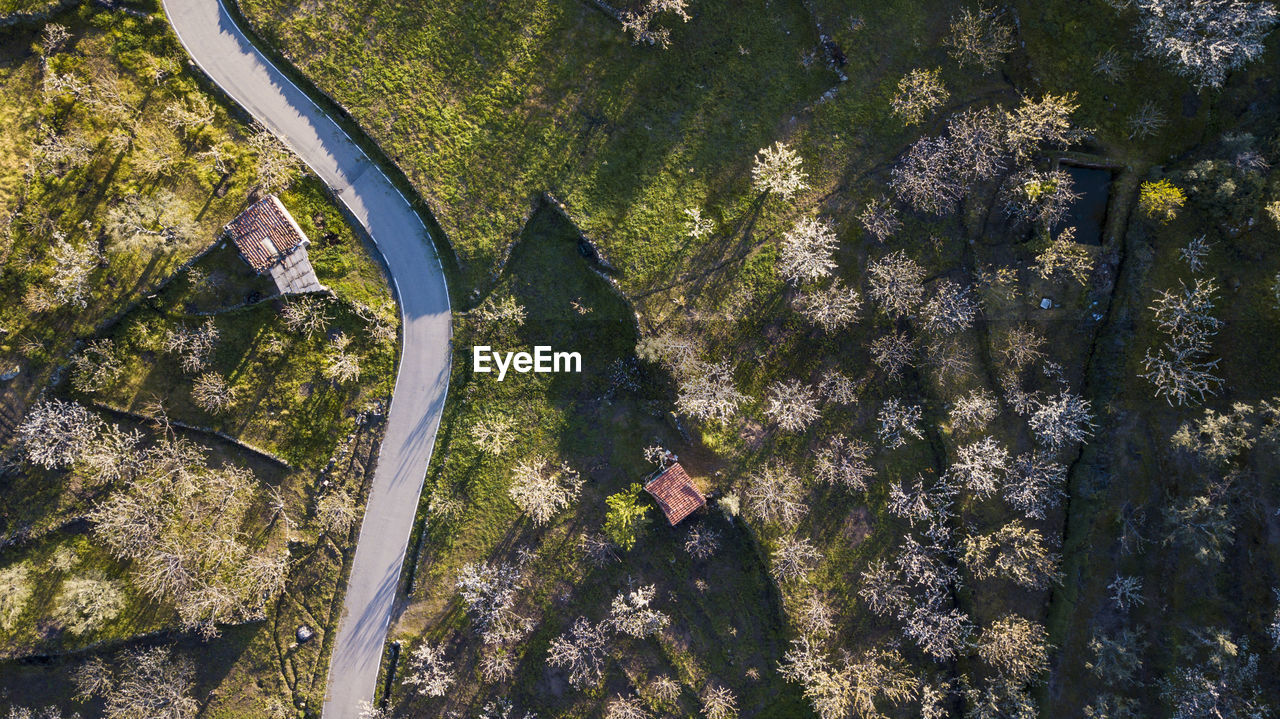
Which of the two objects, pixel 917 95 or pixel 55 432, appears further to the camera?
pixel 917 95

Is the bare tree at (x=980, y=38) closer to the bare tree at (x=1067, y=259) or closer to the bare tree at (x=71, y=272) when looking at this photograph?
the bare tree at (x=1067, y=259)

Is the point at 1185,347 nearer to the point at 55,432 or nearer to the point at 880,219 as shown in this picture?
the point at 880,219

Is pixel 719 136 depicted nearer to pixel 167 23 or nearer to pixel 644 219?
pixel 644 219

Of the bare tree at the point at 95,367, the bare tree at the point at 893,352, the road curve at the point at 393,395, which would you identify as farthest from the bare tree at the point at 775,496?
the bare tree at the point at 95,367

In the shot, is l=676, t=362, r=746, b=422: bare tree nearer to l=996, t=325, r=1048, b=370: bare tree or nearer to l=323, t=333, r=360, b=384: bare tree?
l=996, t=325, r=1048, b=370: bare tree

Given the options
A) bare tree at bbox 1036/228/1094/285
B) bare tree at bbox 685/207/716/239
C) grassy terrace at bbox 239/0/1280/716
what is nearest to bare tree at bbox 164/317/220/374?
grassy terrace at bbox 239/0/1280/716

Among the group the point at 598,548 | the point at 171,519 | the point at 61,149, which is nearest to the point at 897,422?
the point at 598,548

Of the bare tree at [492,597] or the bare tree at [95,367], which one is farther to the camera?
the bare tree at [492,597]
